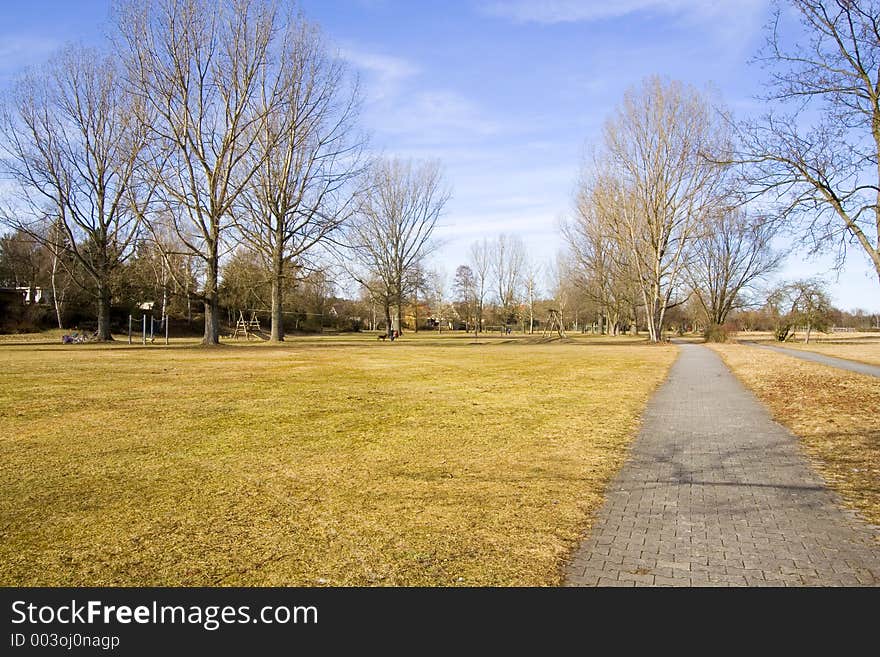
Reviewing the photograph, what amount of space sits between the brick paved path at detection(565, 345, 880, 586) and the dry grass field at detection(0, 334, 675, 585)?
29cm

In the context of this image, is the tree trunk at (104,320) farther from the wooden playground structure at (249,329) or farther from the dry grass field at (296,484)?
the dry grass field at (296,484)

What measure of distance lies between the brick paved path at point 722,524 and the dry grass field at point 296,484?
0.29 metres

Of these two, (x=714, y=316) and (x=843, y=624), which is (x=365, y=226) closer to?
(x=714, y=316)

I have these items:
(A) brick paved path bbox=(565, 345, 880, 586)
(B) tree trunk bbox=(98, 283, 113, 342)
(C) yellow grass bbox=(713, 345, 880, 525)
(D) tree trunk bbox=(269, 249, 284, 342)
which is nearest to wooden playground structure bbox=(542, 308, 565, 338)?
(D) tree trunk bbox=(269, 249, 284, 342)

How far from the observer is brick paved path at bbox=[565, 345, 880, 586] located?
3650mm

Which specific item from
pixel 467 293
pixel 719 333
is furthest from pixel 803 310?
pixel 467 293

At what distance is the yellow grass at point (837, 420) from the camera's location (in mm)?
5813

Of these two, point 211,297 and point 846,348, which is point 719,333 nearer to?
point 846,348

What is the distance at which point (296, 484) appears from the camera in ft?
18.1

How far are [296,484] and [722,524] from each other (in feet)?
11.8

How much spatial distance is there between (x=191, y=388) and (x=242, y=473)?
7.32 metres

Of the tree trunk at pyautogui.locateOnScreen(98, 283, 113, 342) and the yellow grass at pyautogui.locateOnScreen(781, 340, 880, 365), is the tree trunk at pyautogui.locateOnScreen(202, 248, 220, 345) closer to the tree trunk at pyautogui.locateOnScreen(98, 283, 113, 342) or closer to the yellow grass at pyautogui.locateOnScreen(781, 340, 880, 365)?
the tree trunk at pyautogui.locateOnScreen(98, 283, 113, 342)

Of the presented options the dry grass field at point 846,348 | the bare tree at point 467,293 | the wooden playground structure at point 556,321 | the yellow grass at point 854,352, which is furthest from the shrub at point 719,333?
the bare tree at point 467,293

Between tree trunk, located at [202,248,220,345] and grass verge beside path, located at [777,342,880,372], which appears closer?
grass verge beside path, located at [777,342,880,372]
